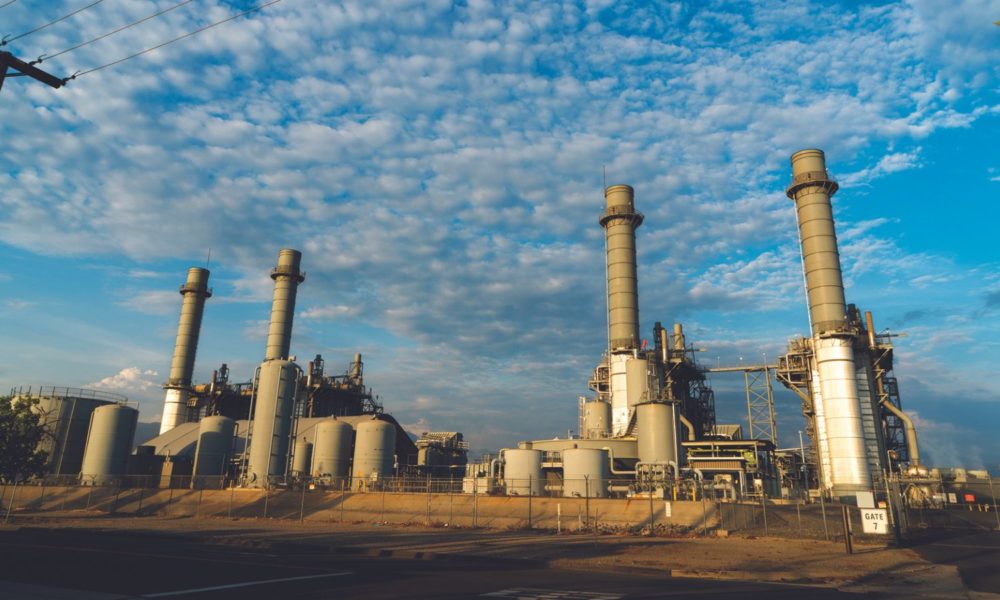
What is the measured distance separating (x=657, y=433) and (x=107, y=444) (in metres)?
50.5

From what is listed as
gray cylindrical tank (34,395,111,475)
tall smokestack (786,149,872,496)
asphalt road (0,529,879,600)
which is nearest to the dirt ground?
asphalt road (0,529,879,600)

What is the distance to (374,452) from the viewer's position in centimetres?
5781

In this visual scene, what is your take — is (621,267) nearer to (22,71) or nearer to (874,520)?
(874,520)

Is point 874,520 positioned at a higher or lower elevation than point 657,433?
lower

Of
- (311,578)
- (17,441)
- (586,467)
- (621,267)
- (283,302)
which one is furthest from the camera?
(283,302)

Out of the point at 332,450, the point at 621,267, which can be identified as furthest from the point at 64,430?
the point at 621,267

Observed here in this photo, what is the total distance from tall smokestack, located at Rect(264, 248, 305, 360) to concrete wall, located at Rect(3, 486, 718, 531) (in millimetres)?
38657

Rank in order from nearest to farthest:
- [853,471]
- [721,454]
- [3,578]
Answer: [3,578] < [853,471] < [721,454]

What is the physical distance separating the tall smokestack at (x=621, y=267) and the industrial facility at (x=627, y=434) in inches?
6.3

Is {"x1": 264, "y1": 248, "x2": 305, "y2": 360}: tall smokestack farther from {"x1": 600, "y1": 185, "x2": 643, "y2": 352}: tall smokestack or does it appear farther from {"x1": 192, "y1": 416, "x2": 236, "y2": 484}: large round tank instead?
{"x1": 600, "y1": 185, "x2": 643, "y2": 352}: tall smokestack

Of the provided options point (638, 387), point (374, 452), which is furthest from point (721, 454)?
point (374, 452)

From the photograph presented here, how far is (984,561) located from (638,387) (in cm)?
4332

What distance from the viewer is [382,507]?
3725 cm

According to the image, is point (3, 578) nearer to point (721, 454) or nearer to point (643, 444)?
point (643, 444)
